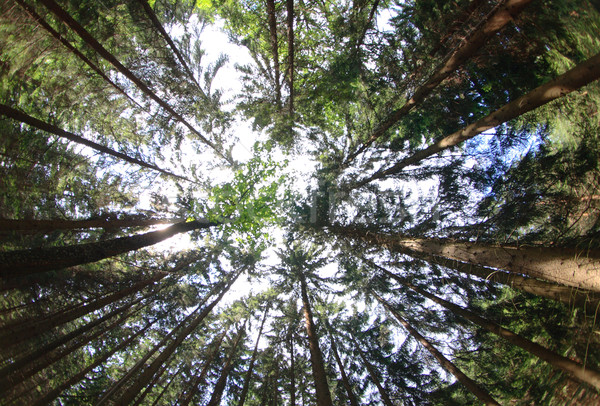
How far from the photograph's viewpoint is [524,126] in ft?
22.3

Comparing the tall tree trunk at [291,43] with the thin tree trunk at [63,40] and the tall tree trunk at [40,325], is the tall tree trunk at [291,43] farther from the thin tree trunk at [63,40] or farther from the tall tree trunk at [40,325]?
the tall tree trunk at [40,325]

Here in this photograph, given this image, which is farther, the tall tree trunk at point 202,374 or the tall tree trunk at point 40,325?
the tall tree trunk at point 202,374

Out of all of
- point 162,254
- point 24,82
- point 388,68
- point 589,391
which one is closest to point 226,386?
point 162,254

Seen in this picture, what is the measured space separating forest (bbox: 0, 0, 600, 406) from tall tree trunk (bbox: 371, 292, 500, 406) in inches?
2.7

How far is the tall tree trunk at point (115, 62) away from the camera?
556cm

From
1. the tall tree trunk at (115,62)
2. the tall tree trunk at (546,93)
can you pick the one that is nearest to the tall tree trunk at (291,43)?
the tall tree trunk at (115,62)

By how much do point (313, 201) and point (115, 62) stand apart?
7979mm

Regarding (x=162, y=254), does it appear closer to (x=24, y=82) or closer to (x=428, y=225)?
(x=24, y=82)

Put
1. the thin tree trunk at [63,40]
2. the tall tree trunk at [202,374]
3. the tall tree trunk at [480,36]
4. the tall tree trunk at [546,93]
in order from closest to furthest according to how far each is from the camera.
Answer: the tall tree trunk at [546,93] < the tall tree trunk at [480,36] < the thin tree trunk at [63,40] < the tall tree trunk at [202,374]

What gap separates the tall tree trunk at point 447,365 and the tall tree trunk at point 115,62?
11159 mm

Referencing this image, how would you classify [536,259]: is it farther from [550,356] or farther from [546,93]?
[550,356]

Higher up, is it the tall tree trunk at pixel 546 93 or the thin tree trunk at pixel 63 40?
the thin tree trunk at pixel 63 40

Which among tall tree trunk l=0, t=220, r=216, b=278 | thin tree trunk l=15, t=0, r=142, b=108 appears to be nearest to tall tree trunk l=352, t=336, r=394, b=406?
tall tree trunk l=0, t=220, r=216, b=278

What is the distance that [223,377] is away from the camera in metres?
10.3
